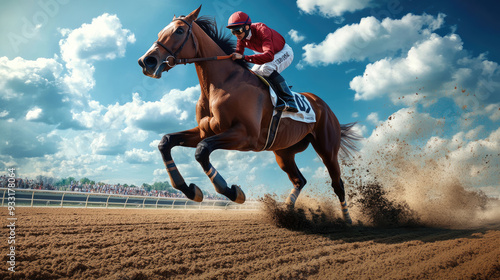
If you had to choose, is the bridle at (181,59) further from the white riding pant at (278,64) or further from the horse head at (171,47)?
the white riding pant at (278,64)

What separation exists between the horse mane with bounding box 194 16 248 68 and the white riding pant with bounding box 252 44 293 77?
240 mm

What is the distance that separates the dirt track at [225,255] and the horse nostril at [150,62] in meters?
2.18

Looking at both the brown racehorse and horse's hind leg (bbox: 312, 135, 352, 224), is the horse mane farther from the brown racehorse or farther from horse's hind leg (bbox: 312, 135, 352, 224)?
horse's hind leg (bbox: 312, 135, 352, 224)

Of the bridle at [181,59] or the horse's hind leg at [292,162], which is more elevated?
the bridle at [181,59]

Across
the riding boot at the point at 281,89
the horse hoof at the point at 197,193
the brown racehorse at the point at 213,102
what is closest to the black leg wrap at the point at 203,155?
the brown racehorse at the point at 213,102

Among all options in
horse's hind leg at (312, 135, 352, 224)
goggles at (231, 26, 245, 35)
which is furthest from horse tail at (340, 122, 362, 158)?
goggles at (231, 26, 245, 35)

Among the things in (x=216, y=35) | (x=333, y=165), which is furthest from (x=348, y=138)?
(x=216, y=35)

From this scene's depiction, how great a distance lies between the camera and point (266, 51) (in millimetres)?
4320

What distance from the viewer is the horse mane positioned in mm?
4785

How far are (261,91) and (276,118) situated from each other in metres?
0.49

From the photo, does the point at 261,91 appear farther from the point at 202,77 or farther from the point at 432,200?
the point at 432,200

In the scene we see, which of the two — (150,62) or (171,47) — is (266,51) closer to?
(171,47)

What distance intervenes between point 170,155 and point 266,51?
6.64ft

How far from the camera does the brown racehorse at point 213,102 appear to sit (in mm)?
3699
